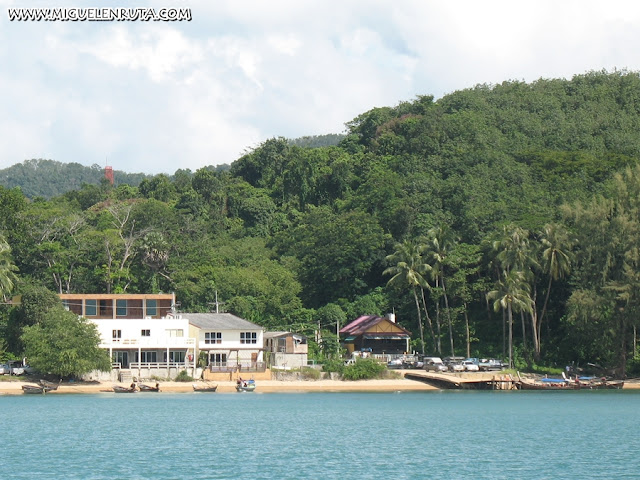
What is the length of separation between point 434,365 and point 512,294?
945 centimetres

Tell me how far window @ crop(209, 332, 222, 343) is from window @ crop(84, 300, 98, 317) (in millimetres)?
10733

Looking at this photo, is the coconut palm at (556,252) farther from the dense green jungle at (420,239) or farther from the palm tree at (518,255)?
the palm tree at (518,255)

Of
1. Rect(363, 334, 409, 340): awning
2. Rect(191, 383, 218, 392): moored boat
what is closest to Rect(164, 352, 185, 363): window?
Rect(191, 383, 218, 392): moored boat

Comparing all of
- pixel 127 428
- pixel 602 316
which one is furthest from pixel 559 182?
pixel 127 428

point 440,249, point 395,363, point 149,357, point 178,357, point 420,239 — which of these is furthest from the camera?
point 420,239

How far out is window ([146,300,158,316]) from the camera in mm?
90875

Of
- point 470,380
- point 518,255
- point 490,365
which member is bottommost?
point 470,380

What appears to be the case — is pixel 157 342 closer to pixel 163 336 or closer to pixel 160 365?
pixel 163 336

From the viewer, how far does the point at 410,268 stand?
308 ft

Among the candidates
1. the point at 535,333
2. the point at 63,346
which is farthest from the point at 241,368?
the point at 535,333

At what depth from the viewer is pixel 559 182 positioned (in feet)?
374

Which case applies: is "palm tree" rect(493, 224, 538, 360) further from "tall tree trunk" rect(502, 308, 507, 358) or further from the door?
the door

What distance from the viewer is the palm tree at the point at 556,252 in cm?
8856

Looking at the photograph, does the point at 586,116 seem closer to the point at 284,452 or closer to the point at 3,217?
the point at 3,217
